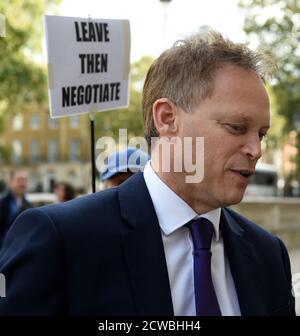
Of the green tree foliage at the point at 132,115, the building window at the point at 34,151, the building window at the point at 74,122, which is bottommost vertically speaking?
the building window at the point at 34,151

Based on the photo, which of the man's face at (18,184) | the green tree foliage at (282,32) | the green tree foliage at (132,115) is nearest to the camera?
the man's face at (18,184)

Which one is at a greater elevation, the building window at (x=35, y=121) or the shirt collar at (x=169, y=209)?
the shirt collar at (x=169, y=209)

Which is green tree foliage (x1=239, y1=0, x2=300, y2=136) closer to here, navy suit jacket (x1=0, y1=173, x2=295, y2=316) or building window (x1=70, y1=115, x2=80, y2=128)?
navy suit jacket (x1=0, y1=173, x2=295, y2=316)

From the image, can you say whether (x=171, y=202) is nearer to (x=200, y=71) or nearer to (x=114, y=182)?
(x=200, y=71)

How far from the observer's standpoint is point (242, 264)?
1.88m

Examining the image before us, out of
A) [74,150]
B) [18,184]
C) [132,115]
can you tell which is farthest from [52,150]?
[18,184]

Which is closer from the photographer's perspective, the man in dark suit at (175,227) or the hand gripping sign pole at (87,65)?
the man in dark suit at (175,227)

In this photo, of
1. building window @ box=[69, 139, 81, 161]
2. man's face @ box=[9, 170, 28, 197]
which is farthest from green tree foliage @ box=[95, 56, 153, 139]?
building window @ box=[69, 139, 81, 161]

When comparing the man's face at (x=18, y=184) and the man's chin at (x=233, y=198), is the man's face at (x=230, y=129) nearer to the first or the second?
the man's chin at (x=233, y=198)

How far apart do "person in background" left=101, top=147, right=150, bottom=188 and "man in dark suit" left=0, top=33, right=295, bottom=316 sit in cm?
165

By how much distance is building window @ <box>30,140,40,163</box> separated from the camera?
70625 millimetres

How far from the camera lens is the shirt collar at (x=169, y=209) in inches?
71.0

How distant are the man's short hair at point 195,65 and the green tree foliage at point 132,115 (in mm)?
30131


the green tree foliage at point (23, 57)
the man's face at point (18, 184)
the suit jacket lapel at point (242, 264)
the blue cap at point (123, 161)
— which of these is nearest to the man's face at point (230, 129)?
the suit jacket lapel at point (242, 264)
